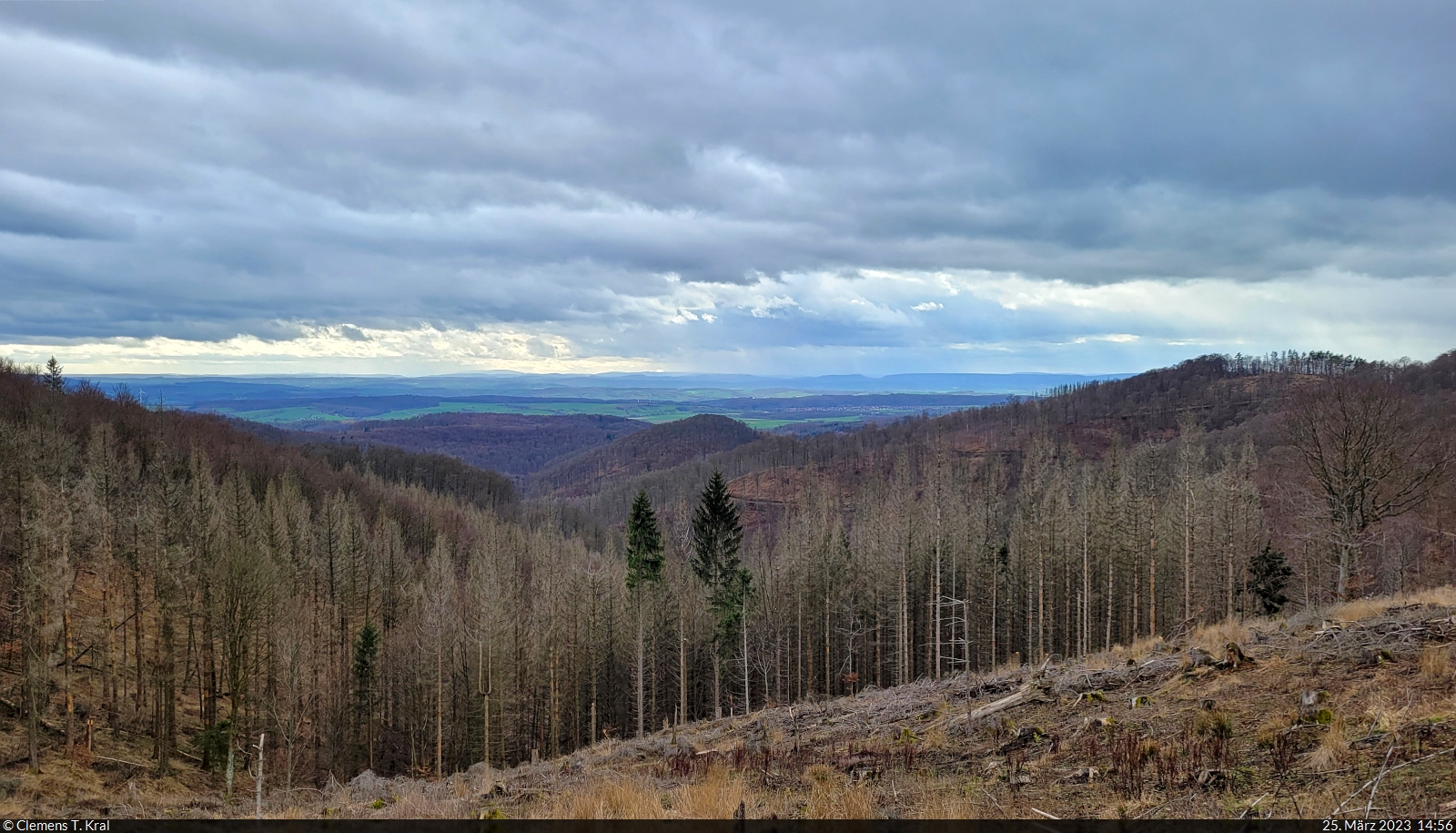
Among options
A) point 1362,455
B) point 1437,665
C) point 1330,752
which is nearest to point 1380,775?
point 1330,752

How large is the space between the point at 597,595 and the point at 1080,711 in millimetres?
37815

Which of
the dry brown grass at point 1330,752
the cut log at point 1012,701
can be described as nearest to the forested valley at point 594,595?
the cut log at point 1012,701

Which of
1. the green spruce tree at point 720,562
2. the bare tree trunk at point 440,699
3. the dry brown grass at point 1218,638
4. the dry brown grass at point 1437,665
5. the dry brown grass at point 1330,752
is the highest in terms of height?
the dry brown grass at point 1437,665

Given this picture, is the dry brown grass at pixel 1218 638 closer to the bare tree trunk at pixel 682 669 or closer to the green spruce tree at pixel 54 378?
the bare tree trunk at pixel 682 669

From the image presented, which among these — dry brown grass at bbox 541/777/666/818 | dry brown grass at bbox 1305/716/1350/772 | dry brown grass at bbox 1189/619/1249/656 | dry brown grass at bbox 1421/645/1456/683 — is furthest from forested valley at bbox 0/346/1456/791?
dry brown grass at bbox 541/777/666/818

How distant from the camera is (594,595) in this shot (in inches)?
1721

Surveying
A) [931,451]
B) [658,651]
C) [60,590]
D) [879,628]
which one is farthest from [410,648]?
[931,451]

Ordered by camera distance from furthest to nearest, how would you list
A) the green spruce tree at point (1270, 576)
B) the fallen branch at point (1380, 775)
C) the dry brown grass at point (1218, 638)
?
the green spruce tree at point (1270, 576), the dry brown grass at point (1218, 638), the fallen branch at point (1380, 775)

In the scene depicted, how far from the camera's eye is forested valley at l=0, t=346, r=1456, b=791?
28.3 m

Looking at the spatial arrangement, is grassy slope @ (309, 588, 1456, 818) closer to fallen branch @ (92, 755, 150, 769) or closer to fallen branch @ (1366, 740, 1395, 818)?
fallen branch @ (1366, 740, 1395, 818)

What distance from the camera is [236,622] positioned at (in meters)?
29.7

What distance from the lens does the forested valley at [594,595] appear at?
28.3m

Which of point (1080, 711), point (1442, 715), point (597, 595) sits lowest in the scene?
point (597, 595)

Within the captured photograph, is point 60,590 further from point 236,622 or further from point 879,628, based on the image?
point 879,628
